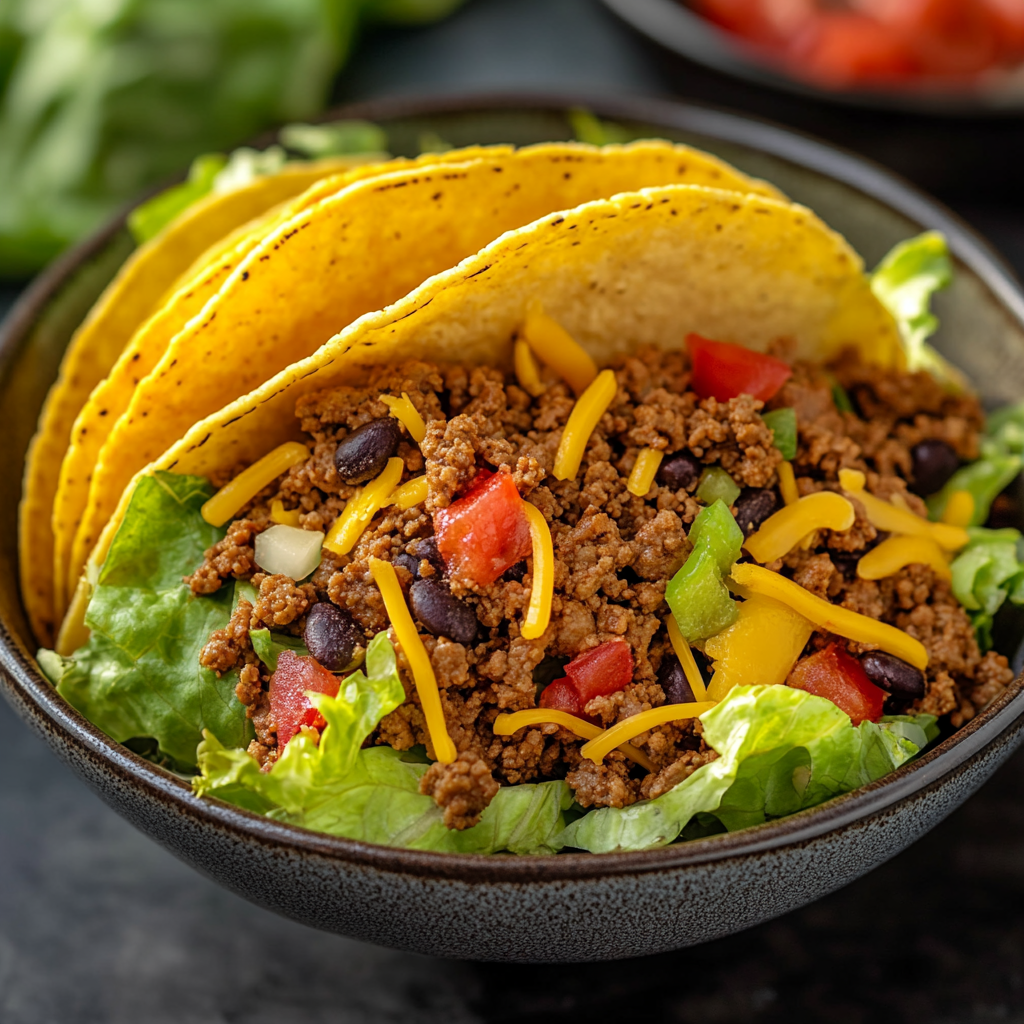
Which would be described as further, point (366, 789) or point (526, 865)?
point (366, 789)

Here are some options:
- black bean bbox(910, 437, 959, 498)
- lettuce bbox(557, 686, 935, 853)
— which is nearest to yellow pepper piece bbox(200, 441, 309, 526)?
lettuce bbox(557, 686, 935, 853)

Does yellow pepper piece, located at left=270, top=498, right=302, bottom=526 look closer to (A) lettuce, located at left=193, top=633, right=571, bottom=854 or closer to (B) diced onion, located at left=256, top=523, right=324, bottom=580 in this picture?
(B) diced onion, located at left=256, top=523, right=324, bottom=580

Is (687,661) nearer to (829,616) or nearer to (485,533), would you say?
(829,616)

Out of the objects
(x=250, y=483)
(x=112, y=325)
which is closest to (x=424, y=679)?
(x=250, y=483)

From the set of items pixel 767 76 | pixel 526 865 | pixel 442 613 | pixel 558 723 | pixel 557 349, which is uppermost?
pixel 767 76

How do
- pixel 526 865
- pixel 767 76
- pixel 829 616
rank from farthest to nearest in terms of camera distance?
pixel 767 76
pixel 829 616
pixel 526 865

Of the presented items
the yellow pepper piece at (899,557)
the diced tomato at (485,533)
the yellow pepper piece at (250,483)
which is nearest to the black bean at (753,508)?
the yellow pepper piece at (899,557)

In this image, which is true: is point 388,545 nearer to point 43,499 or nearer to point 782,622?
point 782,622
